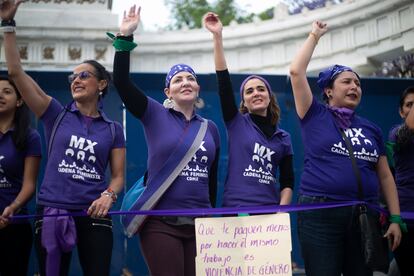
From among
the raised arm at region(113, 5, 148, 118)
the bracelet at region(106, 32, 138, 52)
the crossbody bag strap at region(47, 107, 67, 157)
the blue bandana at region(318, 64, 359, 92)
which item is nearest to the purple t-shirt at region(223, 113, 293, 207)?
the blue bandana at region(318, 64, 359, 92)

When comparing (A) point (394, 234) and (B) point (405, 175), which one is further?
(B) point (405, 175)

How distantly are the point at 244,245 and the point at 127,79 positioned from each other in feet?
4.54

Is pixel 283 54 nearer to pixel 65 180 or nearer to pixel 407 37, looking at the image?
pixel 407 37

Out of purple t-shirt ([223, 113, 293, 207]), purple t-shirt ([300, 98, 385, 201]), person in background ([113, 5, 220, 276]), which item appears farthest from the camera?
purple t-shirt ([223, 113, 293, 207])

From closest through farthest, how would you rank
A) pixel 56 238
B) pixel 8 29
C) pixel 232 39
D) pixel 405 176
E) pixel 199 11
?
pixel 56 238
pixel 8 29
pixel 405 176
pixel 232 39
pixel 199 11

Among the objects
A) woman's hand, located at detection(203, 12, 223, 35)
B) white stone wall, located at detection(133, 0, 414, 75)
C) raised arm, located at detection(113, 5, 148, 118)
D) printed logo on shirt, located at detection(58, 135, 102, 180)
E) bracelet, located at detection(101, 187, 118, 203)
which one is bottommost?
bracelet, located at detection(101, 187, 118, 203)

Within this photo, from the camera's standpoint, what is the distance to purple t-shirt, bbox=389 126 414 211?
13.6ft

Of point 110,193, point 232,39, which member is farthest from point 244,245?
point 232,39

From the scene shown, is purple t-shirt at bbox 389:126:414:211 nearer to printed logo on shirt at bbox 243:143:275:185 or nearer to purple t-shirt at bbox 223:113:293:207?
purple t-shirt at bbox 223:113:293:207

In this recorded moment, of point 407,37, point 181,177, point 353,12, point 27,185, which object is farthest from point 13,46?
point 353,12

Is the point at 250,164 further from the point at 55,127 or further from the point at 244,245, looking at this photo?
the point at 55,127

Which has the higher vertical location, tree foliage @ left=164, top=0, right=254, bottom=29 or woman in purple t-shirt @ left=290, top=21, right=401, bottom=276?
tree foliage @ left=164, top=0, right=254, bottom=29

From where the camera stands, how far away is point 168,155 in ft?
11.1

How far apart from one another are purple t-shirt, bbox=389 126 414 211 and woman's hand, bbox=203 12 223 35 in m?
1.87
